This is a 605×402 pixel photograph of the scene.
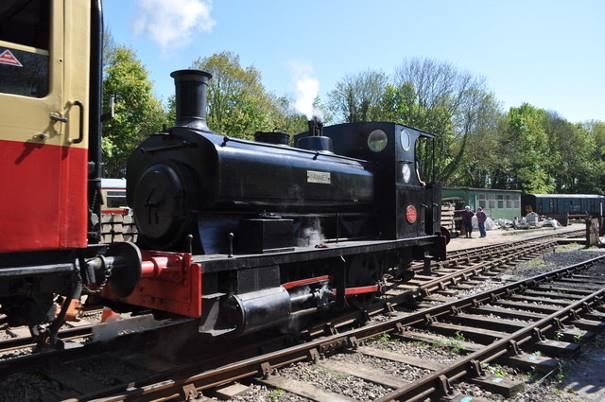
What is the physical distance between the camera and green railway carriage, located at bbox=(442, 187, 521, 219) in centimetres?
3450

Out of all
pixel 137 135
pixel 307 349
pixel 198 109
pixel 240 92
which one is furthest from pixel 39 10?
pixel 240 92

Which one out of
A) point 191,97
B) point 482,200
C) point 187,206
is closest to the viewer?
point 187,206

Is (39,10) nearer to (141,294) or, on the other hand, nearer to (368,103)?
(141,294)

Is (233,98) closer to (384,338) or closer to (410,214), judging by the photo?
(410,214)

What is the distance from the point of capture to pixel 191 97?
5984 millimetres

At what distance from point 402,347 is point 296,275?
5.22ft

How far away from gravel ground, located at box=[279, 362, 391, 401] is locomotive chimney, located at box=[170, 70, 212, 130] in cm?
294

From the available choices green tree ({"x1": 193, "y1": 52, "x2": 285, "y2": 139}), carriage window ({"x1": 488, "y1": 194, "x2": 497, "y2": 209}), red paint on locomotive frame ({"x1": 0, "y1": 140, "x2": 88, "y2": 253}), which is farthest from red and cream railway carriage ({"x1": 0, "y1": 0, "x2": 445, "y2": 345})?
carriage window ({"x1": 488, "y1": 194, "x2": 497, "y2": 209})

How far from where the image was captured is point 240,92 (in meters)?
32.5

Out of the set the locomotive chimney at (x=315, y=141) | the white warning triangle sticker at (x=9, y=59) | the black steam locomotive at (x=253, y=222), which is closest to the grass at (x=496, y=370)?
the black steam locomotive at (x=253, y=222)

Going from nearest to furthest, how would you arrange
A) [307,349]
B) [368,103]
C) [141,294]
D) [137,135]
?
1. [141,294]
2. [307,349]
3. [137,135]
4. [368,103]

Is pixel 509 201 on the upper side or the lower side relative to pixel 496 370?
upper

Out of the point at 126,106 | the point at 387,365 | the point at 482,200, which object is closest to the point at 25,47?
the point at 387,365

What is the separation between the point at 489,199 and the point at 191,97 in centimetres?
3509
